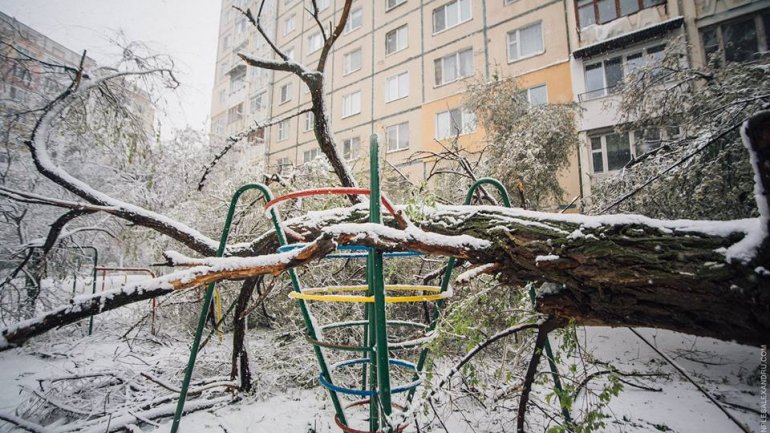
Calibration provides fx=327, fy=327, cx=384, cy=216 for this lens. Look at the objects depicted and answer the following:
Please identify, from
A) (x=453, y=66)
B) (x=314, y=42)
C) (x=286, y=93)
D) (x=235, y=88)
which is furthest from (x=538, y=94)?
(x=235, y=88)

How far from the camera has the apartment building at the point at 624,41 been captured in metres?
9.52

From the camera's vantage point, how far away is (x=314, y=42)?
21453mm

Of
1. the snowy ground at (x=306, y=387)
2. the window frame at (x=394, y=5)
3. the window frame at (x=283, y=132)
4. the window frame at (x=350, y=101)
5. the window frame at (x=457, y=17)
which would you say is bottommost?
the snowy ground at (x=306, y=387)

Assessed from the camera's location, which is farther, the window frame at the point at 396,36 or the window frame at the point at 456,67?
the window frame at the point at 396,36

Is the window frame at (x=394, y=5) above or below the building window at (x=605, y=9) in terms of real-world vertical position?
above

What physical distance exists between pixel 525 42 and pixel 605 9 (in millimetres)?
2737

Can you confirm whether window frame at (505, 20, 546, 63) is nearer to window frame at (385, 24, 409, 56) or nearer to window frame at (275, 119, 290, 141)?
window frame at (385, 24, 409, 56)

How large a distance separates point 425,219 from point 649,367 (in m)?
4.23

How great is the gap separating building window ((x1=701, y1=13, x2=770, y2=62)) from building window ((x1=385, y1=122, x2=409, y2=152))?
11.0 metres

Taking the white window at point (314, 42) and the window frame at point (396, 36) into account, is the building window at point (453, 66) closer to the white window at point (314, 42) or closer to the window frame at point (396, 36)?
the window frame at point (396, 36)

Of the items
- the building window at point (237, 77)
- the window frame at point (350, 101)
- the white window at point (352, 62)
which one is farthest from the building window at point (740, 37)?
the building window at point (237, 77)

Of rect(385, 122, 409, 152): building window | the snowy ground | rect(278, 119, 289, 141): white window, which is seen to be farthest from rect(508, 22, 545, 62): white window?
rect(278, 119, 289, 141): white window

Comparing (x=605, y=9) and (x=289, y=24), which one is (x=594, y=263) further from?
(x=289, y=24)

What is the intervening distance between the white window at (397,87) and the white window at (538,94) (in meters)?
6.30
